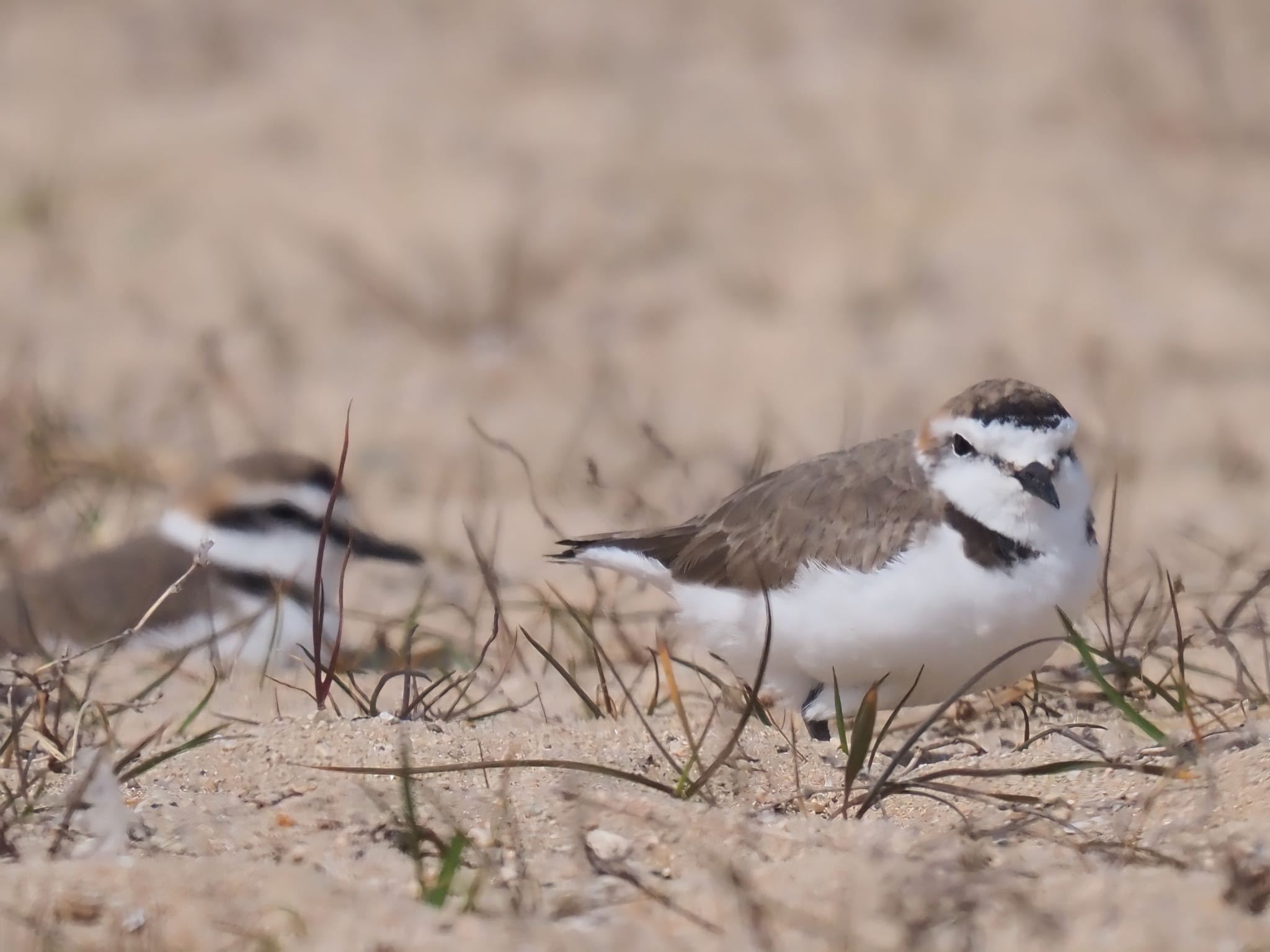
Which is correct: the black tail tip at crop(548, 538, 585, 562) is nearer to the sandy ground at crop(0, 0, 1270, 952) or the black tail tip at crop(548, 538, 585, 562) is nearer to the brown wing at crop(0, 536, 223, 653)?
the sandy ground at crop(0, 0, 1270, 952)

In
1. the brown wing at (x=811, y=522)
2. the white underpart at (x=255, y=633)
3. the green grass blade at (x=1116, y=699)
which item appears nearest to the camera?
the green grass blade at (x=1116, y=699)

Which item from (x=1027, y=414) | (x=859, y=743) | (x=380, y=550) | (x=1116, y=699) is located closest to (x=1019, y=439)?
(x=1027, y=414)

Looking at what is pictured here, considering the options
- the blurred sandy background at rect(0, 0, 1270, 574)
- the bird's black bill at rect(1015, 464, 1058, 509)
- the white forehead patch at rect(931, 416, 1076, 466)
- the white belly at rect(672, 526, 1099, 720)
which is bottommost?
the white belly at rect(672, 526, 1099, 720)

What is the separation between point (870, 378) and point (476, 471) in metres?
2.02

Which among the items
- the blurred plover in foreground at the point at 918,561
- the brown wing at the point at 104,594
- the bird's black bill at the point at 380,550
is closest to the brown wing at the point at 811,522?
the blurred plover in foreground at the point at 918,561

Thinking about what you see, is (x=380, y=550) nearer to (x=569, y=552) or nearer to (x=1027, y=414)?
(x=569, y=552)

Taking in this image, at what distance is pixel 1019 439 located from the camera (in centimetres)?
359

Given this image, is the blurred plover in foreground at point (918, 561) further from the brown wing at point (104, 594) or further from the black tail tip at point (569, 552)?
the brown wing at point (104, 594)

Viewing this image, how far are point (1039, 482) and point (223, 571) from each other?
10.4 ft

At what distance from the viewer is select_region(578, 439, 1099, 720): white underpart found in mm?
3482

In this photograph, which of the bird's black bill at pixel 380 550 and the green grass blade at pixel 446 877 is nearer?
the green grass blade at pixel 446 877

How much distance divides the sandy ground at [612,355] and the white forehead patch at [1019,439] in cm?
48

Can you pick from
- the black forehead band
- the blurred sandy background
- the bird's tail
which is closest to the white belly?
the black forehead band

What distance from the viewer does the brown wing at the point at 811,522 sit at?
3717 millimetres
